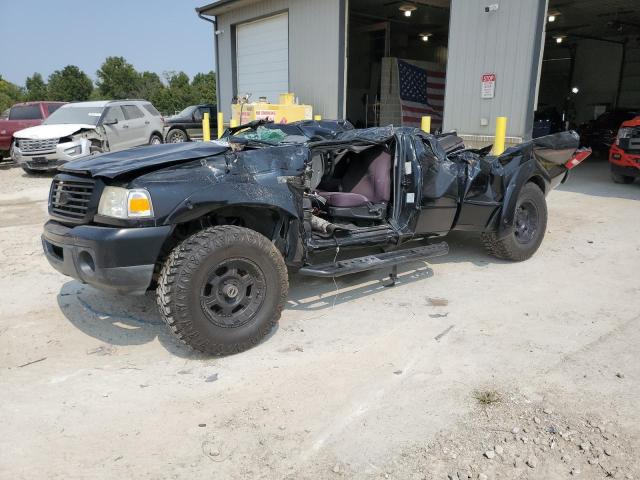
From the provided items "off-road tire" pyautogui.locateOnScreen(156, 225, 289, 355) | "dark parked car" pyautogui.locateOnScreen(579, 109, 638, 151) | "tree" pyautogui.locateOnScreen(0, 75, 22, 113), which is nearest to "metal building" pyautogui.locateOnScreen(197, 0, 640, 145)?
"dark parked car" pyautogui.locateOnScreen(579, 109, 638, 151)

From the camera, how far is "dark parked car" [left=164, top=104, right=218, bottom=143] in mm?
18406

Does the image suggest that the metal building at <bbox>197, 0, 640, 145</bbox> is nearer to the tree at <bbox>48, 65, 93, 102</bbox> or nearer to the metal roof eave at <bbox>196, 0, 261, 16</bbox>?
the metal roof eave at <bbox>196, 0, 261, 16</bbox>

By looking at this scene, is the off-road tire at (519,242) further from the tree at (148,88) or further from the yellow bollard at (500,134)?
the tree at (148,88)

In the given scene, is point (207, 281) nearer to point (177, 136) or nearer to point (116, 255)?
point (116, 255)

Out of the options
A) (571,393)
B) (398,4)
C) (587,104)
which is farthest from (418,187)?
(587,104)

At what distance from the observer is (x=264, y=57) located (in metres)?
16.2

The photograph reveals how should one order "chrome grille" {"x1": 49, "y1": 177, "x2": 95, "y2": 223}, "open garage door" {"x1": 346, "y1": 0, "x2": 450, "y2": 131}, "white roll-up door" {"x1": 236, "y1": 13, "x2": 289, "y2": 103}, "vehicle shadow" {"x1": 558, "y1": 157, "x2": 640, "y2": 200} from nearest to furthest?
"chrome grille" {"x1": 49, "y1": 177, "x2": 95, "y2": 223} < "vehicle shadow" {"x1": 558, "y1": 157, "x2": 640, "y2": 200} < "white roll-up door" {"x1": 236, "y1": 13, "x2": 289, "y2": 103} < "open garage door" {"x1": 346, "y1": 0, "x2": 450, "y2": 131}

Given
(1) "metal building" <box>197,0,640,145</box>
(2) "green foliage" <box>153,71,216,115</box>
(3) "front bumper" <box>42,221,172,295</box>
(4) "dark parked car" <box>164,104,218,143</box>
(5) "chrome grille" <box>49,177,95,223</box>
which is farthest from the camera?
(2) "green foliage" <box>153,71,216,115</box>

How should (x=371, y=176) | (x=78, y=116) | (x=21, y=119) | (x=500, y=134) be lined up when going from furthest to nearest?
(x=21, y=119) → (x=78, y=116) → (x=500, y=134) → (x=371, y=176)

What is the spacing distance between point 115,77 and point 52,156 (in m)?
68.4

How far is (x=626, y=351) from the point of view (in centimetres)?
371

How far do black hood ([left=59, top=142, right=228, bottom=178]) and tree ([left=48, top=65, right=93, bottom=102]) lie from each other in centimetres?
7450

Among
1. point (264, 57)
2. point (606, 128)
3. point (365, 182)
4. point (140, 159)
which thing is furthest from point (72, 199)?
point (606, 128)

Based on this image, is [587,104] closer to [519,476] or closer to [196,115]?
[196,115]
